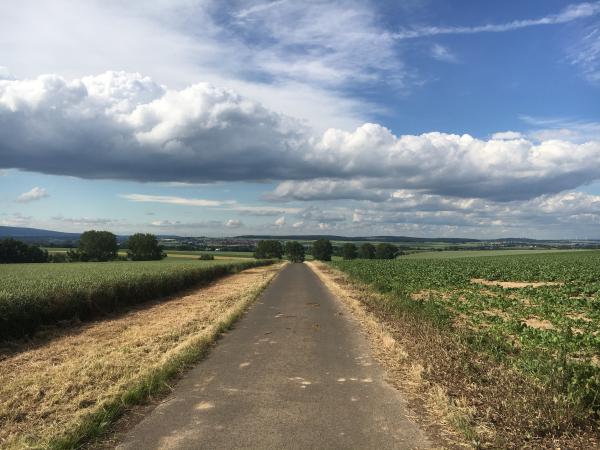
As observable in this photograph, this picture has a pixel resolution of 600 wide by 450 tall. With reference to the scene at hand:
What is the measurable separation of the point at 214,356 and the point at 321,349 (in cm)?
258

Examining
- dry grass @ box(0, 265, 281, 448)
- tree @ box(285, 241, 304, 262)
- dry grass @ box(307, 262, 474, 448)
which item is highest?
dry grass @ box(307, 262, 474, 448)

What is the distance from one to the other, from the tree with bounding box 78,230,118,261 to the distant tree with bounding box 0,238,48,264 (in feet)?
26.5

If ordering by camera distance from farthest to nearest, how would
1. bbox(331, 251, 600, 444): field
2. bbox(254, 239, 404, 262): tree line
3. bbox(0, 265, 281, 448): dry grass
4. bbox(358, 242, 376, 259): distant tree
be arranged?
1. bbox(358, 242, 376, 259): distant tree
2. bbox(254, 239, 404, 262): tree line
3. bbox(0, 265, 281, 448): dry grass
4. bbox(331, 251, 600, 444): field

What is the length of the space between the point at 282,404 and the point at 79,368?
4.67 m

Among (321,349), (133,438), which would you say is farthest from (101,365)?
(321,349)

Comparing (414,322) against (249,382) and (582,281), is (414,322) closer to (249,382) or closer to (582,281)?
(249,382)

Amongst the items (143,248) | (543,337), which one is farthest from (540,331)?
(143,248)

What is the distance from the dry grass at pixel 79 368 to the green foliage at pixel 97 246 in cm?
8302

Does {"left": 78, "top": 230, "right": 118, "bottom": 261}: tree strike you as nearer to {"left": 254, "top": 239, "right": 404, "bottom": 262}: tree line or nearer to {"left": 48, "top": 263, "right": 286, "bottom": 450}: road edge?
{"left": 254, "top": 239, "right": 404, "bottom": 262}: tree line

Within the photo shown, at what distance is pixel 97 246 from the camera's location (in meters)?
93.7

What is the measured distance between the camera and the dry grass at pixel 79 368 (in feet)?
19.5

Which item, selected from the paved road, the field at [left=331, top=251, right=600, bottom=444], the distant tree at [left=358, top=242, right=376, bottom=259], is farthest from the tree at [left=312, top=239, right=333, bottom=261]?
the paved road

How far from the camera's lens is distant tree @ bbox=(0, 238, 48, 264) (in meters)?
80.0

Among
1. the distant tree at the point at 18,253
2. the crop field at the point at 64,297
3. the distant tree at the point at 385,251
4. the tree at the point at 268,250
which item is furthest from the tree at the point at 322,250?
the crop field at the point at 64,297
